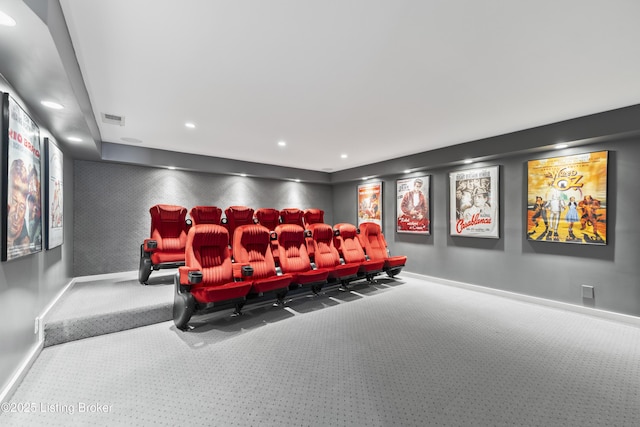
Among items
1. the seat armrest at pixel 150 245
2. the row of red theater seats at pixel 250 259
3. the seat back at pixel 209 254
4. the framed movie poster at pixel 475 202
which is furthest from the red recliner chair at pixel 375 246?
the seat armrest at pixel 150 245

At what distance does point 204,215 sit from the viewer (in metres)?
4.88

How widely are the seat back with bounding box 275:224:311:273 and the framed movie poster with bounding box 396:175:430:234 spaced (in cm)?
286

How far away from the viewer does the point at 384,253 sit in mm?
5152

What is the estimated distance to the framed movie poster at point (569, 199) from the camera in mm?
3463

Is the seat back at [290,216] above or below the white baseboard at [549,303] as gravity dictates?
above

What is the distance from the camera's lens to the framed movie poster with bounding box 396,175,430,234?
5.57 m

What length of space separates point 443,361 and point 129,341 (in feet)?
10.1

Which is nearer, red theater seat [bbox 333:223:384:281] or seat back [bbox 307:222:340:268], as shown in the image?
seat back [bbox 307:222:340:268]

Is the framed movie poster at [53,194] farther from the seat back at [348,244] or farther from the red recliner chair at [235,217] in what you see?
the seat back at [348,244]

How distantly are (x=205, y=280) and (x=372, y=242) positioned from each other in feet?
10.5

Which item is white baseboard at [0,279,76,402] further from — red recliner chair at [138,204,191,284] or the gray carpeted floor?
red recliner chair at [138,204,191,284]

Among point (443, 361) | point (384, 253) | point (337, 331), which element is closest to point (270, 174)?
point (384, 253)

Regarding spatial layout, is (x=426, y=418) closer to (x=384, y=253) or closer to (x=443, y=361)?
(x=443, y=361)

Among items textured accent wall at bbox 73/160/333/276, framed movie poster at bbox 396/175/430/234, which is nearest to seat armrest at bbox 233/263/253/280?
textured accent wall at bbox 73/160/333/276
